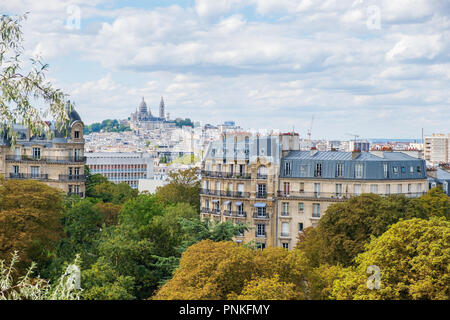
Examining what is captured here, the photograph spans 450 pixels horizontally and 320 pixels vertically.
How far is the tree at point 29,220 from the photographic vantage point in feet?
140

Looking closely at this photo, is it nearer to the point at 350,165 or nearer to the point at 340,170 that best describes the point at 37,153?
the point at 340,170

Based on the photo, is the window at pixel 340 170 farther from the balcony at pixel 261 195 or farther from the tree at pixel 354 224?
the tree at pixel 354 224

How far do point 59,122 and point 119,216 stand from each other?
44.1 metres

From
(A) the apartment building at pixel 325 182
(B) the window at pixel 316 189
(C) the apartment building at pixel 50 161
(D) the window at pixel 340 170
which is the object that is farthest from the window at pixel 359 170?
(C) the apartment building at pixel 50 161

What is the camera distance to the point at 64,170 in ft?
256

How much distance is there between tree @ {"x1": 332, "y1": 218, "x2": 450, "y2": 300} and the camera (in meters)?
28.9

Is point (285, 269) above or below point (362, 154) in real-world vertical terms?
below

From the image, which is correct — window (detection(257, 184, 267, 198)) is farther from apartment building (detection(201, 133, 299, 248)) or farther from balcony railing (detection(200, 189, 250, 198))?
balcony railing (detection(200, 189, 250, 198))

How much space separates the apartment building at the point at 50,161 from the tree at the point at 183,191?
1091 centimetres

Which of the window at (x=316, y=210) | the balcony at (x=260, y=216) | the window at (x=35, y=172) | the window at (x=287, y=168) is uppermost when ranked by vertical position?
the window at (x=287, y=168)

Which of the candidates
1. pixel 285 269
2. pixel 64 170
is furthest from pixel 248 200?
pixel 285 269

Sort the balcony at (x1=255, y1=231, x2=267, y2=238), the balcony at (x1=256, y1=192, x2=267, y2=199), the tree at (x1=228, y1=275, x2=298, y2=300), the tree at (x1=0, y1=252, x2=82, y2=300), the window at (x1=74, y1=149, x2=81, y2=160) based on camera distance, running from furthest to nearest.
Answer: the window at (x1=74, y1=149, x2=81, y2=160)
the balcony at (x1=256, y1=192, x2=267, y2=199)
the balcony at (x1=255, y1=231, x2=267, y2=238)
the tree at (x1=228, y1=275, x2=298, y2=300)
the tree at (x1=0, y1=252, x2=82, y2=300)

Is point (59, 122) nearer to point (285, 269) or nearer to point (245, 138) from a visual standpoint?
point (285, 269)

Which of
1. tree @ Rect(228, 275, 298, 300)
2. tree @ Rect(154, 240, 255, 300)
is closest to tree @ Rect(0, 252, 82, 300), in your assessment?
tree @ Rect(228, 275, 298, 300)
